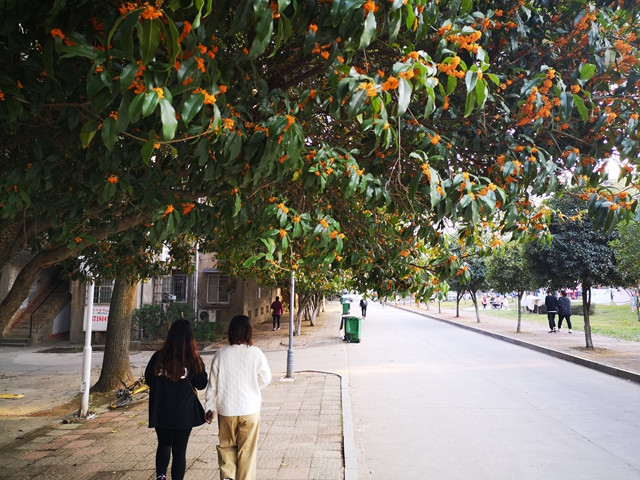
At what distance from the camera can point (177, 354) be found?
4.20 meters

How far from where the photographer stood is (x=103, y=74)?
1.98 meters

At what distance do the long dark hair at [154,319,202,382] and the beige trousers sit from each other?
54cm

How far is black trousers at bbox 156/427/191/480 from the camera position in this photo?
13.8 ft

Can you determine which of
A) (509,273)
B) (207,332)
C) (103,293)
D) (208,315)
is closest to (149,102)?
(207,332)

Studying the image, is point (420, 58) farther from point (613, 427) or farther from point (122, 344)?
point (122, 344)

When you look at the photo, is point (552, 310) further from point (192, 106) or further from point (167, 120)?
point (167, 120)

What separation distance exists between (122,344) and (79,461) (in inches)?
158

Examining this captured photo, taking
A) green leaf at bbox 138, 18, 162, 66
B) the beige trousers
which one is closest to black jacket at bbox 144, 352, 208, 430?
the beige trousers

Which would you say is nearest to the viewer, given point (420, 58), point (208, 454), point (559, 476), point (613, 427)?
point (420, 58)

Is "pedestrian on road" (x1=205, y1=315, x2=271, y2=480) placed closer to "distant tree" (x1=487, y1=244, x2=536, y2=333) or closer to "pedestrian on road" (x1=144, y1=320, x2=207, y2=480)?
"pedestrian on road" (x1=144, y1=320, x2=207, y2=480)

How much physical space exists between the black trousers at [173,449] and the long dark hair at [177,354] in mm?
492

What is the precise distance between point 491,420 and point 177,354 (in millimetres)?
5507

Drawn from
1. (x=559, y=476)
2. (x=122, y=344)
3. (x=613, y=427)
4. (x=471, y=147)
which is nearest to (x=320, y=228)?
(x=471, y=147)

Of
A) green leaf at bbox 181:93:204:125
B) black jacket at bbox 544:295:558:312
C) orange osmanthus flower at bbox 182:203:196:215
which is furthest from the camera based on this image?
black jacket at bbox 544:295:558:312
